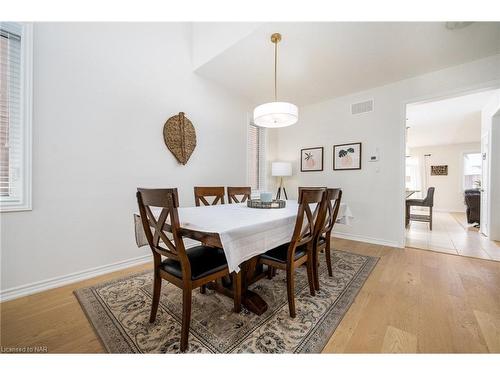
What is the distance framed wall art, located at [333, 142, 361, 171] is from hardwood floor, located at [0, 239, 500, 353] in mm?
1834

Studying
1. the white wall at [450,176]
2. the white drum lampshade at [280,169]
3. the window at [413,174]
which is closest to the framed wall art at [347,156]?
the white drum lampshade at [280,169]

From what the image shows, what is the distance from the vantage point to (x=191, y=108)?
9.66ft

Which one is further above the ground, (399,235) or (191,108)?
(191,108)

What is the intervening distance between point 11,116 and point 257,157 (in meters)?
3.39

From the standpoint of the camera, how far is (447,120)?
4797 mm

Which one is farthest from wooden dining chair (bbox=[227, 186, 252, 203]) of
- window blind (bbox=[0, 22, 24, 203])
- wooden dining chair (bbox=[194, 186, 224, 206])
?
window blind (bbox=[0, 22, 24, 203])

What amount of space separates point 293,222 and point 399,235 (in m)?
2.47

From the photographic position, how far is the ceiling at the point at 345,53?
2.08 m

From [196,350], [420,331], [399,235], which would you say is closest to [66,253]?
[196,350]

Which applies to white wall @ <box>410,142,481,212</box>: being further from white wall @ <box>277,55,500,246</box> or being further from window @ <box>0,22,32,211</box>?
window @ <box>0,22,32,211</box>

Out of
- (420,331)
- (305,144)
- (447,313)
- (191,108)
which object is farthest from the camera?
(305,144)
